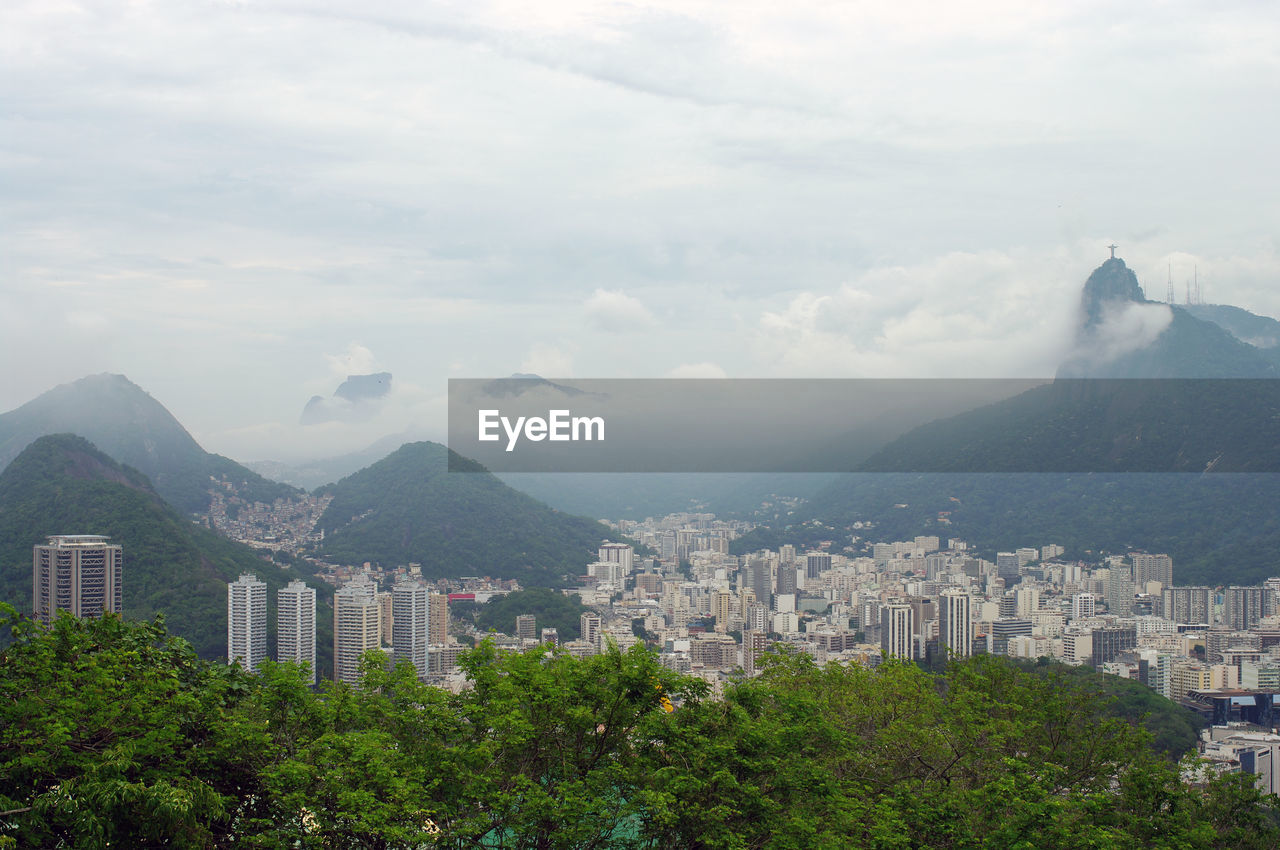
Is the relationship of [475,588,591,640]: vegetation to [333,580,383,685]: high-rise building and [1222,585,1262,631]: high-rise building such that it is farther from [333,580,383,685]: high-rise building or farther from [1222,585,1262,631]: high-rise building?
[1222,585,1262,631]: high-rise building

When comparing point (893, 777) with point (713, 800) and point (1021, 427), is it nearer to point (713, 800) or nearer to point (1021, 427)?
point (713, 800)

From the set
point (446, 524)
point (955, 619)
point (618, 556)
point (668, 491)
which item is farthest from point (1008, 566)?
point (668, 491)

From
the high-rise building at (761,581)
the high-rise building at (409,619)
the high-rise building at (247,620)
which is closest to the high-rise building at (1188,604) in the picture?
the high-rise building at (761,581)

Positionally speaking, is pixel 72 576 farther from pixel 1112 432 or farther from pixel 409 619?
pixel 1112 432

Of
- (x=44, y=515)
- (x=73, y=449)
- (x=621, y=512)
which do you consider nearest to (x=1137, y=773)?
(x=44, y=515)

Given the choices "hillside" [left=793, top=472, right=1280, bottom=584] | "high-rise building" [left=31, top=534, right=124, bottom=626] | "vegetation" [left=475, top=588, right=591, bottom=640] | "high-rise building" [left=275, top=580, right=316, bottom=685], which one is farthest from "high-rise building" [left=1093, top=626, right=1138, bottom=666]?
"high-rise building" [left=31, top=534, right=124, bottom=626]

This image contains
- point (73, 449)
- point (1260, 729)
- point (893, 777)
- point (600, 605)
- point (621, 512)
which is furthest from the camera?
point (621, 512)
